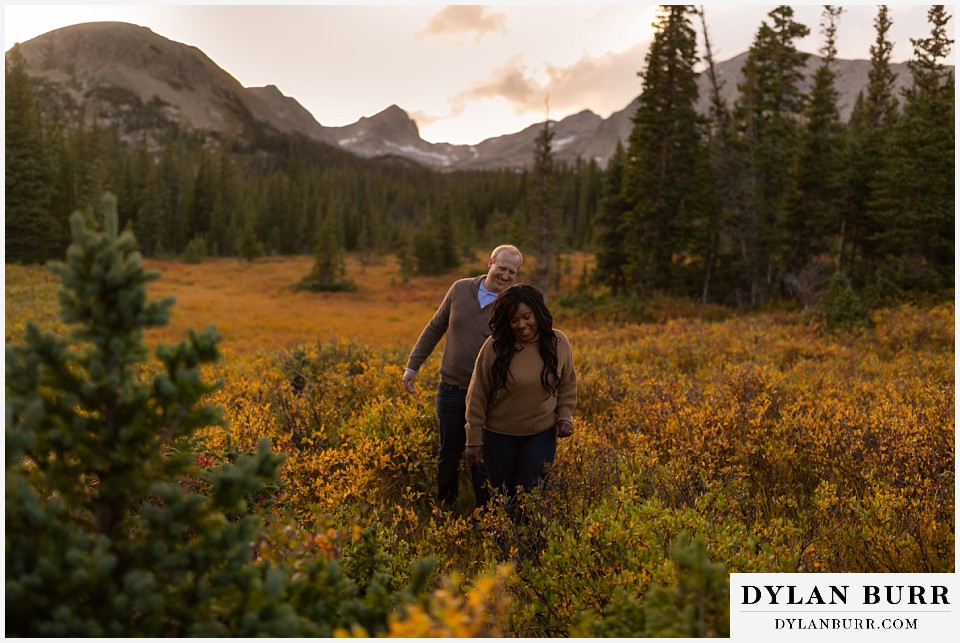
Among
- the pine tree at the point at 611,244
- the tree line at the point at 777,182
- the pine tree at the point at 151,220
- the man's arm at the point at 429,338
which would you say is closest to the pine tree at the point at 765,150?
the tree line at the point at 777,182

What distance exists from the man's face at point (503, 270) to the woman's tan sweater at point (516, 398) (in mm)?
731

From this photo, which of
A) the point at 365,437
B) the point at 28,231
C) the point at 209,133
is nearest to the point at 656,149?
the point at 365,437

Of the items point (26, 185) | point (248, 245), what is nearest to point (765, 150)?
point (26, 185)

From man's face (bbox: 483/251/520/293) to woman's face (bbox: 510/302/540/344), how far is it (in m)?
0.72

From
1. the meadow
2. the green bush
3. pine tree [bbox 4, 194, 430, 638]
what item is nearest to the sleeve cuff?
the meadow

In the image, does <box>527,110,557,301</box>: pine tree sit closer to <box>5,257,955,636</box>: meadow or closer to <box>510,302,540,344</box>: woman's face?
<box>5,257,955,636</box>: meadow

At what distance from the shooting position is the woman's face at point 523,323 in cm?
392

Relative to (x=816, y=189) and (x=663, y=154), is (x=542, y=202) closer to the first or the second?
(x=663, y=154)

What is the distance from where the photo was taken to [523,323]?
3.95 metres

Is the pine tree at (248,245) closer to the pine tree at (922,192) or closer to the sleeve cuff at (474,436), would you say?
the pine tree at (922,192)

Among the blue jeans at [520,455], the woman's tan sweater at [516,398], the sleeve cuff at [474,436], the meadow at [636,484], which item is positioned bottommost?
the meadow at [636,484]

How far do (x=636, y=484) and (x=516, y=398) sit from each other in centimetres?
159

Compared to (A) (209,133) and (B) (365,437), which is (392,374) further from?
(A) (209,133)

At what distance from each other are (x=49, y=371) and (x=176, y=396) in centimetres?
43
